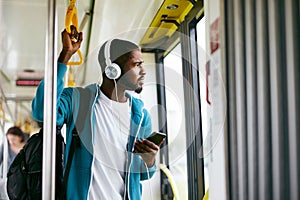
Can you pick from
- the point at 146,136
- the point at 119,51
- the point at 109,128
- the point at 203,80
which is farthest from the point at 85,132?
the point at 203,80

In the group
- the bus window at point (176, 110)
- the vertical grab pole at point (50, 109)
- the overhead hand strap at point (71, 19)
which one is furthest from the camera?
the bus window at point (176, 110)

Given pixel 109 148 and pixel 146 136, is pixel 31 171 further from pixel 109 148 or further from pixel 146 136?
pixel 146 136

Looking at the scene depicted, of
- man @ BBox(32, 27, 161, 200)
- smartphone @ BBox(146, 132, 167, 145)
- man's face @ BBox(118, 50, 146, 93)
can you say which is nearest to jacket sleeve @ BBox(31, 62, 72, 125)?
man @ BBox(32, 27, 161, 200)

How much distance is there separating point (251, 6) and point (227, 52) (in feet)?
0.63

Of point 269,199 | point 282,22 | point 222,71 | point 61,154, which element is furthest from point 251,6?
point 61,154

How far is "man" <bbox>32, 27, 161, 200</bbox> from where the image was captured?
1.41 metres

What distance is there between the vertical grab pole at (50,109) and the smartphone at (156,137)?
0.37 metres

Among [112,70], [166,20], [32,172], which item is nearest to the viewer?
[32,172]

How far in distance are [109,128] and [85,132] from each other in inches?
3.6

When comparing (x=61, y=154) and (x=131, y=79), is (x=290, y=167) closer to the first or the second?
(x=131, y=79)

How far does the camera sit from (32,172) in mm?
1361

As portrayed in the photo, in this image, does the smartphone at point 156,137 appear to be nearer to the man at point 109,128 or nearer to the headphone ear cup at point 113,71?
the man at point 109,128

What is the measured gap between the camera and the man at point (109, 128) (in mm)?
1409


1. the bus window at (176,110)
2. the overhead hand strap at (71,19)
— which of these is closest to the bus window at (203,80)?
the bus window at (176,110)
